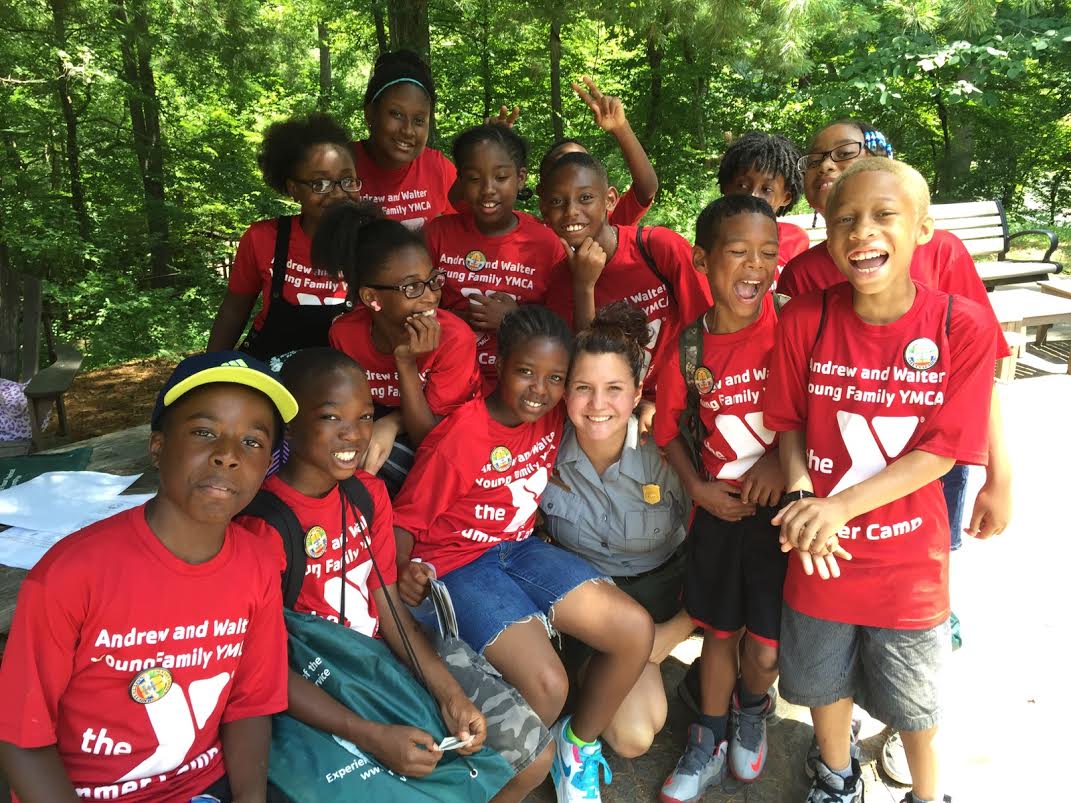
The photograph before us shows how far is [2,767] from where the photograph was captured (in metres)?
1.59

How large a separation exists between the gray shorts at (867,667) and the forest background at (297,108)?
5920 mm

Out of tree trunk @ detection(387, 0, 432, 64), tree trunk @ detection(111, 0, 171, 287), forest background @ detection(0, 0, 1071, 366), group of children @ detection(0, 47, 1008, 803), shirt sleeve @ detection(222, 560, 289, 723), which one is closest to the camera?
group of children @ detection(0, 47, 1008, 803)

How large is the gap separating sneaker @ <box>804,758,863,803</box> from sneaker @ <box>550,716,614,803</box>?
24.5 inches

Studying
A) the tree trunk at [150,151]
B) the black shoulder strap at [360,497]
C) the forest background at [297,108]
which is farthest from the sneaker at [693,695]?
the tree trunk at [150,151]

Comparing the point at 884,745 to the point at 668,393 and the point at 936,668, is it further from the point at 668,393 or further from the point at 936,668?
the point at 668,393

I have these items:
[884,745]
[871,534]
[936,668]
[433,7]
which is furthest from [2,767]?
[433,7]

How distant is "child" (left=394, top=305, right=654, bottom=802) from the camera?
2.41m

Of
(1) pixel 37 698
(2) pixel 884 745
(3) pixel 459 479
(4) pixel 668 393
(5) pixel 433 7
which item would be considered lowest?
(2) pixel 884 745

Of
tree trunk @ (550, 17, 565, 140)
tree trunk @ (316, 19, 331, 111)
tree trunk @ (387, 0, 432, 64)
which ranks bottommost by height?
tree trunk @ (387, 0, 432, 64)

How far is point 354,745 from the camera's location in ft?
6.34

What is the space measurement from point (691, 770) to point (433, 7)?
26.6ft

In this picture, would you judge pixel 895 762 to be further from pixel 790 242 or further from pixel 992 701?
pixel 790 242

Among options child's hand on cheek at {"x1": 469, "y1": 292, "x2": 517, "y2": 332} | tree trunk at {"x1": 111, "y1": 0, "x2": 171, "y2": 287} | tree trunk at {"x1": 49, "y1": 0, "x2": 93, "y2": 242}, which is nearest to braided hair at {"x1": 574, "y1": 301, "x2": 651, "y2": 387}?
child's hand on cheek at {"x1": 469, "y1": 292, "x2": 517, "y2": 332}

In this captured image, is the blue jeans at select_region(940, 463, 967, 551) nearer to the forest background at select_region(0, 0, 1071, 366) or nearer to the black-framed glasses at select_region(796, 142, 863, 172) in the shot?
the black-framed glasses at select_region(796, 142, 863, 172)
